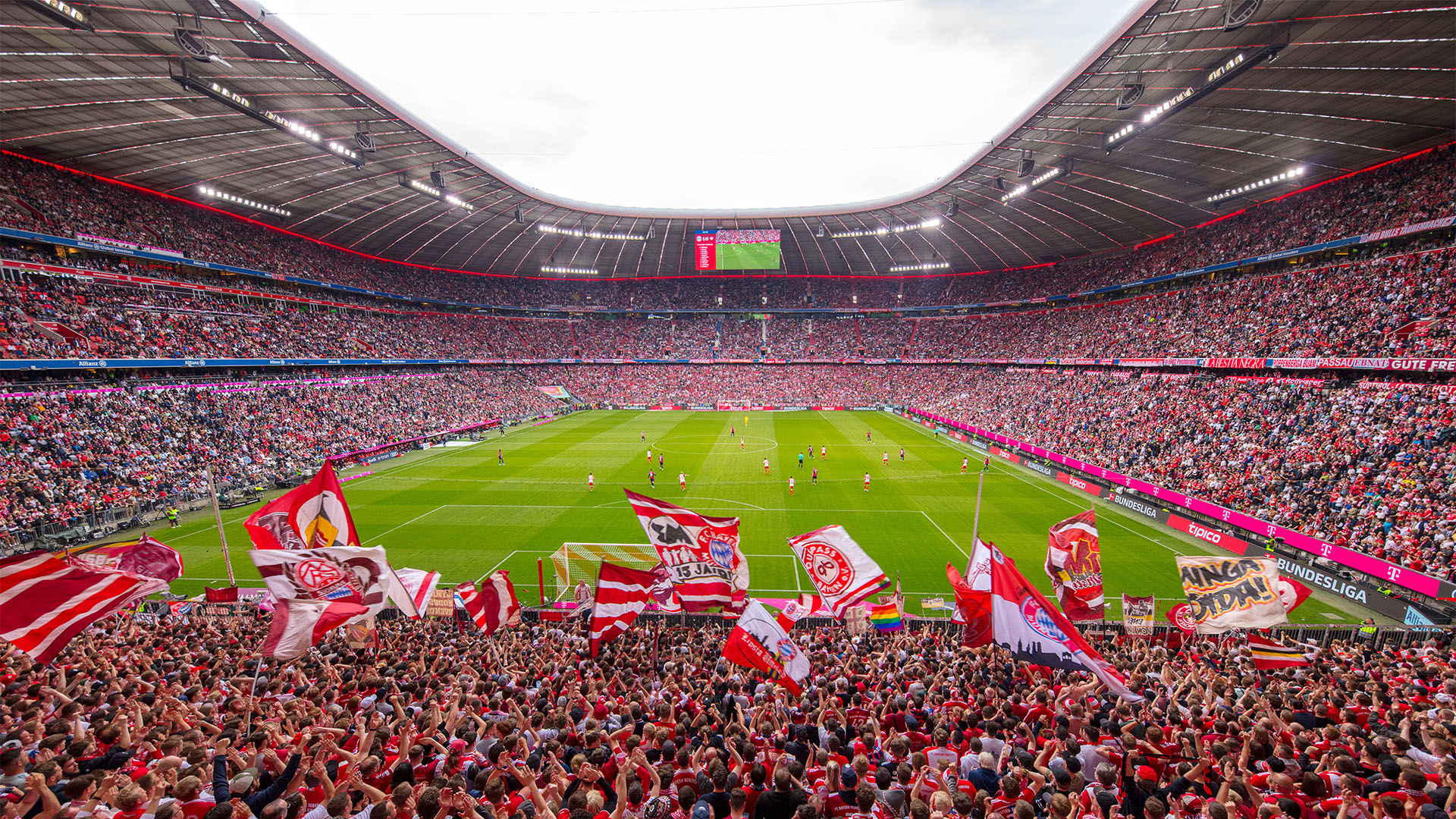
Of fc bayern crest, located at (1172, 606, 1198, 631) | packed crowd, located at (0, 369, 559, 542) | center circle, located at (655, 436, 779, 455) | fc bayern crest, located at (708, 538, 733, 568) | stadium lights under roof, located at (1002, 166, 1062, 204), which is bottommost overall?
center circle, located at (655, 436, 779, 455)

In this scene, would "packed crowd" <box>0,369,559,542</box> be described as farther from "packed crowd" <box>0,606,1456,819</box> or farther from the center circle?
"packed crowd" <box>0,606,1456,819</box>

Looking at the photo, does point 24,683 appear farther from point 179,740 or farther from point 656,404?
point 656,404

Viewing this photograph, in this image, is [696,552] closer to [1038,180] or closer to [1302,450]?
[1302,450]

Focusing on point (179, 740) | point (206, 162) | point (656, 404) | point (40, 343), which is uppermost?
point (206, 162)

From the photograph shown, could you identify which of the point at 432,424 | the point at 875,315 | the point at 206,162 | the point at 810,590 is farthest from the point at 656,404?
the point at 810,590

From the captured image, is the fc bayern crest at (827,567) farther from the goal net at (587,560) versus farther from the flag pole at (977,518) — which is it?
the goal net at (587,560)

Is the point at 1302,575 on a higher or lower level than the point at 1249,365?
lower

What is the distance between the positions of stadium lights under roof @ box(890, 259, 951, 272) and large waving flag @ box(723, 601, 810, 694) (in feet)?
221

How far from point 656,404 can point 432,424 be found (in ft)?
92.5

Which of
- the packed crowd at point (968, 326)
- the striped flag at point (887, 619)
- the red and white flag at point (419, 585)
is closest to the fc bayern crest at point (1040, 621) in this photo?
the striped flag at point (887, 619)

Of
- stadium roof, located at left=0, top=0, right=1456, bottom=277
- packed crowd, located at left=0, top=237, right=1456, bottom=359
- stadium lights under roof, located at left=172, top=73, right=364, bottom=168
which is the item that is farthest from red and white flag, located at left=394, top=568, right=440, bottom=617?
packed crowd, located at left=0, top=237, right=1456, bottom=359

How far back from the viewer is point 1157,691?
908 cm

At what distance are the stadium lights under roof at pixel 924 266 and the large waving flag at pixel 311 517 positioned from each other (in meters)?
68.0

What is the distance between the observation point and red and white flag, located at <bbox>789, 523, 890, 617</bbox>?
11.4 m
